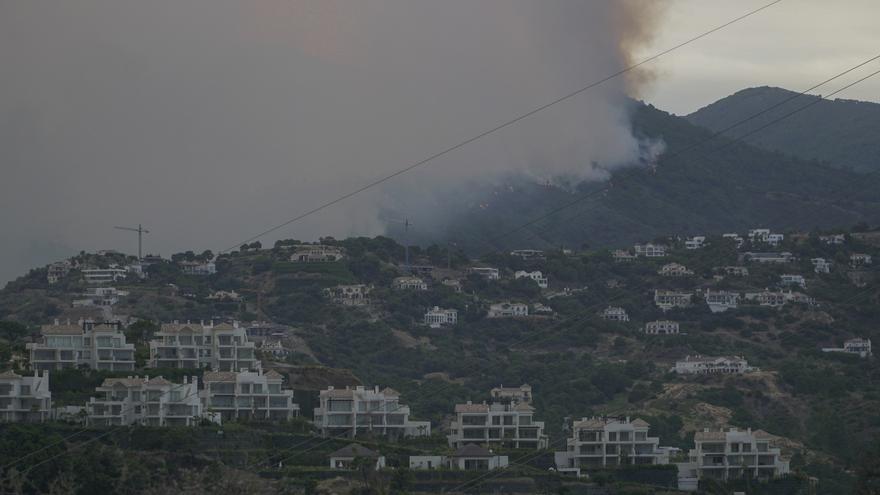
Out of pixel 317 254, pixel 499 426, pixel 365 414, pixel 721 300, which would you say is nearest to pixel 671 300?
pixel 721 300

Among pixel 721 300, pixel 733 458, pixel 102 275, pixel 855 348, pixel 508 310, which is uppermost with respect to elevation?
pixel 102 275

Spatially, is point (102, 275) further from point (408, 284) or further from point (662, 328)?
point (662, 328)

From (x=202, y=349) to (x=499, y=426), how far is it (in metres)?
15.2

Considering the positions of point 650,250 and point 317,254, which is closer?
point 317,254

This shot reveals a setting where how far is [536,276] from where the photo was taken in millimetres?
158750

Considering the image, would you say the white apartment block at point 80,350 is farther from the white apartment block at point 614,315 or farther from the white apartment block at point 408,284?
the white apartment block at point 408,284

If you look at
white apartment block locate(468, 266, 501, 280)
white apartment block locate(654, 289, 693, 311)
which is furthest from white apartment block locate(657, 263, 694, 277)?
white apartment block locate(468, 266, 501, 280)

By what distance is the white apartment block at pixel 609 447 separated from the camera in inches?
3383

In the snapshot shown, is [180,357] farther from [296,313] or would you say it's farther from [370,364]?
[296,313]

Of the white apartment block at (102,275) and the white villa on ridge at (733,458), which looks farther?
the white apartment block at (102,275)

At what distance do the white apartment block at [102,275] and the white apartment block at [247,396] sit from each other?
54.5 m

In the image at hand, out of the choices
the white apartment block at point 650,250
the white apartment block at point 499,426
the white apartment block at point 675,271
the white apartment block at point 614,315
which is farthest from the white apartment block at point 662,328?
the white apartment block at point 499,426

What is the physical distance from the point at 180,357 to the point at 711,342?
46.3 m

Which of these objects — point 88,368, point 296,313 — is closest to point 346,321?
point 296,313
